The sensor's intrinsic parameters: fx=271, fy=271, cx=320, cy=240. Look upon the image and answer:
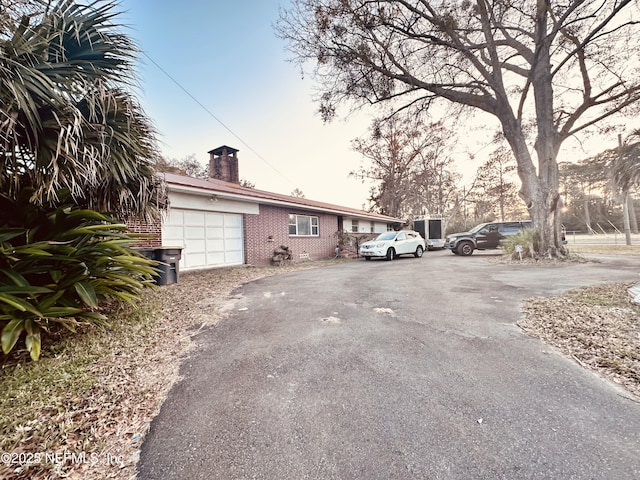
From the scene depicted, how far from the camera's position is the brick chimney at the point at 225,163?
48.6 ft

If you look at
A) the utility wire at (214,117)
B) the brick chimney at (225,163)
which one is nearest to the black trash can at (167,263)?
the utility wire at (214,117)

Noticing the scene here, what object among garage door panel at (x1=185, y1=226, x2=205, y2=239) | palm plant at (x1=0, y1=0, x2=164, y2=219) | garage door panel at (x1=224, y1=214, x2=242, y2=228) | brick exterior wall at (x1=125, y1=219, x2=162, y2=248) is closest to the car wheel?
garage door panel at (x1=224, y1=214, x2=242, y2=228)

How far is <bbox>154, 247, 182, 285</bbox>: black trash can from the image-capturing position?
6661 mm

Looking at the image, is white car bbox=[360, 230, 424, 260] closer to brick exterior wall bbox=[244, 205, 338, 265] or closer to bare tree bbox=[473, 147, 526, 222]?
brick exterior wall bbox=[244, 205, 338, 265]

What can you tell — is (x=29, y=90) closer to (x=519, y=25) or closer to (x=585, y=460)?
(x=585, y=460)

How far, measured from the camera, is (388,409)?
2.01 meters

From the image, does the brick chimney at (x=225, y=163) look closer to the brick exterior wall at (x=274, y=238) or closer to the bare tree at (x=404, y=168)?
the brick exterior wall at (x=274, y=238)

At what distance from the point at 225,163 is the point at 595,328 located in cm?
1533

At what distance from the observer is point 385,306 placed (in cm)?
472

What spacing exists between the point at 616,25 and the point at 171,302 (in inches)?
582

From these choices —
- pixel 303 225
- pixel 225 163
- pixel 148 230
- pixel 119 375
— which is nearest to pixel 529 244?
pixel 303 225

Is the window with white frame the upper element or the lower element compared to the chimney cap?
lower

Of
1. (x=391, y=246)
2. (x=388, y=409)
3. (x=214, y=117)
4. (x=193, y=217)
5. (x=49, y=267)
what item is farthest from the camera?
(x=391, y=246)

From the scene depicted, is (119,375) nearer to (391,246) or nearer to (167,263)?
(167,263)
